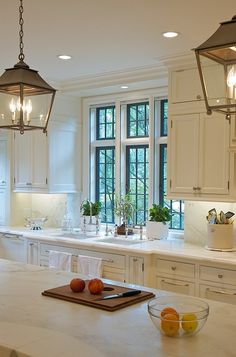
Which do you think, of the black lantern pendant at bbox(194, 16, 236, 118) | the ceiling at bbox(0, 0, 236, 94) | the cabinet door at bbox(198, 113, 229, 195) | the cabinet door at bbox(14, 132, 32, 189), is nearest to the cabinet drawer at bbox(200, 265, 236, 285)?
the cabinet door at bbox(198, 113, 229, 195)

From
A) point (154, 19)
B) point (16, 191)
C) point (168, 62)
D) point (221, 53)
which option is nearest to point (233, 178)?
point (168, 62)

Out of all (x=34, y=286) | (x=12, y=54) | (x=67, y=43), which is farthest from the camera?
(x=12, y=54)

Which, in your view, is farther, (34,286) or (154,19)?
(154,19)

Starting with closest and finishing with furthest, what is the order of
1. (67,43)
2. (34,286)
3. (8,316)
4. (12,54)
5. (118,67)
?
(8,316) → (34,286) → (67,43) → (12,54) → (118,67)

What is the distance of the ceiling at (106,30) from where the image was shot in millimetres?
3119

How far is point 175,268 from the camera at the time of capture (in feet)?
13.3

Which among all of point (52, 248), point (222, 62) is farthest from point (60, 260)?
point (222, 62)

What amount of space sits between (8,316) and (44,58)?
2.96m

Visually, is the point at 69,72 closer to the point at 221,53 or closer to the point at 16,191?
the point at 16,191

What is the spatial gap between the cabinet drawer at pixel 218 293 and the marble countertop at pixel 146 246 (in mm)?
238

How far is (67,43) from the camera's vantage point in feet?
13.1

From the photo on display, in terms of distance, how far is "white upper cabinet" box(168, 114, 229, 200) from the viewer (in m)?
4.14

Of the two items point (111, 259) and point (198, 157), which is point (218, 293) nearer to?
point (111, 259)

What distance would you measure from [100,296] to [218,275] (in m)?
1.68
